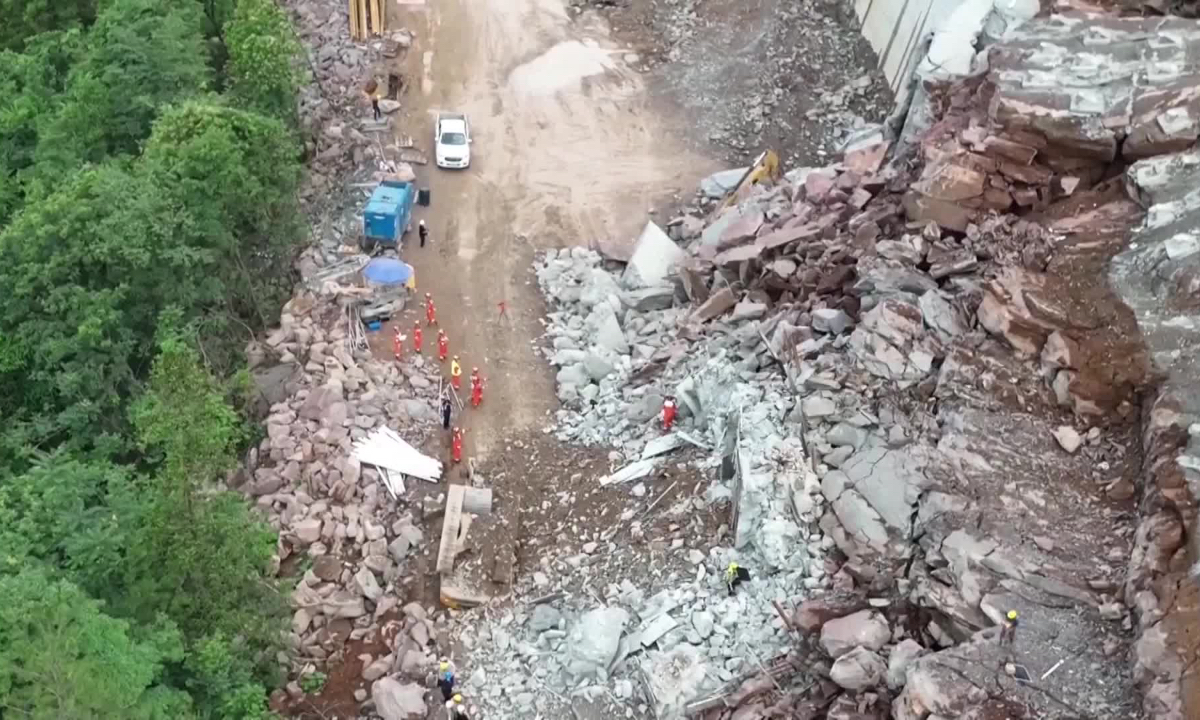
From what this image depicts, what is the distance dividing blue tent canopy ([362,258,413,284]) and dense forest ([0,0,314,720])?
195 centimetres

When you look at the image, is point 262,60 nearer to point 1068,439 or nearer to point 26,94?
point 26,94

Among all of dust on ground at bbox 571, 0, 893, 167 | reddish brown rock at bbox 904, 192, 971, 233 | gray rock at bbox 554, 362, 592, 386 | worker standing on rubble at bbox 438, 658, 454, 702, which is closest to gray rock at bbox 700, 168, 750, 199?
dust on ground at bbox 571, 0, 893, 167

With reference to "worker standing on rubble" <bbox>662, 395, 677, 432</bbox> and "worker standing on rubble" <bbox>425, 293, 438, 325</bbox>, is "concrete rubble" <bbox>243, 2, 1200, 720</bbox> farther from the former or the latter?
"worker standing on rubble" <bbox>425, 293, 438, 325</bbox>

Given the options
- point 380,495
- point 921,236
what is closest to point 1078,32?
point 921,236

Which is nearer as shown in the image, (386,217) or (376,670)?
(376,670)

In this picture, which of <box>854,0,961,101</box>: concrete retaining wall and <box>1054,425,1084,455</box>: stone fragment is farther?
<box>854,0,961,101</box>: concrete retaining wall

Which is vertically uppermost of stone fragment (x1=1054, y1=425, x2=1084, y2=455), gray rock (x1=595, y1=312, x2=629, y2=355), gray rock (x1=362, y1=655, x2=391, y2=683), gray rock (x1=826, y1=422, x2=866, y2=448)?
stone fragment (x1=1054, y1=425, x2=1084, y2=455)

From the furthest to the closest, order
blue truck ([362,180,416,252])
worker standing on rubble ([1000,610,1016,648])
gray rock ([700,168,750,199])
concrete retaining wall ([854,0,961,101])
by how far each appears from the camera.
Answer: concrete retaining wall ([854,0,961,101])
gray rock ([700,168,750,199])
blue truck ([362,180,416,252])
worker standing on rubble ([1000,610,1016,648])

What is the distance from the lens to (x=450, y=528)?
56.7 feet

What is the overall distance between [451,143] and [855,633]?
56.4 ft

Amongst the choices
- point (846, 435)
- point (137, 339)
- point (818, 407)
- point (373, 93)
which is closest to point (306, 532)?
point (137, 339)

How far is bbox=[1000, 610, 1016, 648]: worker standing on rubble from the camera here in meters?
12.3

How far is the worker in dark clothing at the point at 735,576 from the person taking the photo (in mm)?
14898

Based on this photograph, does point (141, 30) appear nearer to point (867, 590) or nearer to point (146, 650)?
point (146, 650)
